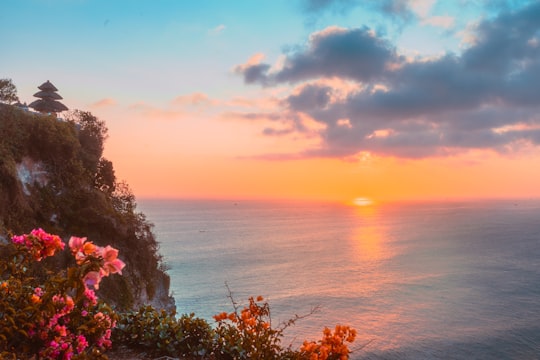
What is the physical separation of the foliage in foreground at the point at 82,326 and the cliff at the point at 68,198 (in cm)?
1921

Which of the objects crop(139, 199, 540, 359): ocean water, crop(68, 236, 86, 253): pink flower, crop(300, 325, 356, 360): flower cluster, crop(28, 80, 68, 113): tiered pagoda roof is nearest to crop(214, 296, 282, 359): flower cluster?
crop(300, 325, 356, 360): flower cluster

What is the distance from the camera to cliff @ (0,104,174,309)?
85.0 ft

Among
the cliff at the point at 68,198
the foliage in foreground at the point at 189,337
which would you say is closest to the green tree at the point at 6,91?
the cliff at the point at 68,198

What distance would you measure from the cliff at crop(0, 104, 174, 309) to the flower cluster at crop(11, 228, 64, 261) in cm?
2091

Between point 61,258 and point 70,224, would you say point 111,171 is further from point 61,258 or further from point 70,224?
point 61,258

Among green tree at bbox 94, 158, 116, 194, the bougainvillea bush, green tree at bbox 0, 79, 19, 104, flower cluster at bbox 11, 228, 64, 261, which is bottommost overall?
the bougainvillea bush

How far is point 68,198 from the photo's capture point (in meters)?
29.3

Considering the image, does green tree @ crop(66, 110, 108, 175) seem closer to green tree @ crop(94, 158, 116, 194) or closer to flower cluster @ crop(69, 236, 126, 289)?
green tree @ crop(94, 158, 116, 194)

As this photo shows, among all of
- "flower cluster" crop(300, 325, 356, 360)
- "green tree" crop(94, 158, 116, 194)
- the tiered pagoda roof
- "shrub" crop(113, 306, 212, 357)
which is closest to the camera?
"flower cluster" crop(300, 325, 356, 360)

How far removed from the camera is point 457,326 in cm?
5681

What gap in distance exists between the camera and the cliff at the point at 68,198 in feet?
85.0

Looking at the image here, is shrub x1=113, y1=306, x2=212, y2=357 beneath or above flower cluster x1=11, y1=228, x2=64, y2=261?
beneath

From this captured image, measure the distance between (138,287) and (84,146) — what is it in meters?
13.1

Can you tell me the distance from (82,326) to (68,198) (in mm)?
26647
